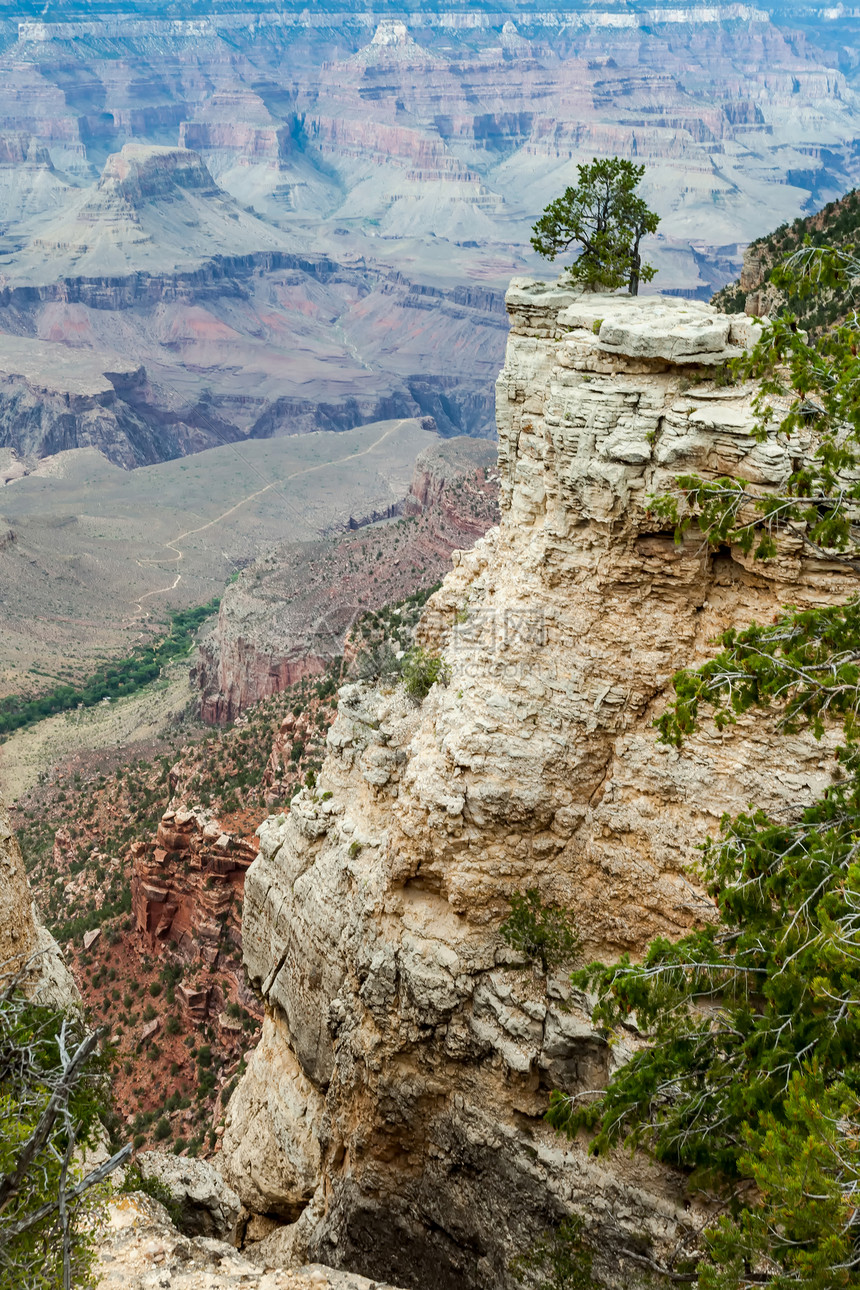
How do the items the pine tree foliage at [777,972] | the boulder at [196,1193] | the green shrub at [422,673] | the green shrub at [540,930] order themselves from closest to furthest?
the pine tree foliage at [777,972]
the green shrub at [540,930]
the boulder at [196,1193]
the green shrub at [422,673]

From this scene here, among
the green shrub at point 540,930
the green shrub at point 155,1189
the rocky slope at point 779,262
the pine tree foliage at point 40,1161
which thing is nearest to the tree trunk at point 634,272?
the green shrub at point 540,930

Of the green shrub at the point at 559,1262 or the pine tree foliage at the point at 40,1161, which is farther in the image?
the green shrub at the point at 559,1262

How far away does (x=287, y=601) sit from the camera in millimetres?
71875

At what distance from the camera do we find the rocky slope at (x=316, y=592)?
65625 mm

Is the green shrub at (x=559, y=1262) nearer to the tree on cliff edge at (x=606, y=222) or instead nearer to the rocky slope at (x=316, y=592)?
the tree on cliff edge at (x=606, y=222)

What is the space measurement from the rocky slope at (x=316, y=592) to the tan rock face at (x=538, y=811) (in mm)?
42934

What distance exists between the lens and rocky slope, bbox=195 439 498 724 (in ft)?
215

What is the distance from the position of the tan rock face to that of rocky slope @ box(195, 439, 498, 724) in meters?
42.9

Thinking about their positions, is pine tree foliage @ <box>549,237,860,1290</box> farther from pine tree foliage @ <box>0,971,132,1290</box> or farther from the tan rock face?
pine tree foliage @ <box>0,971,132,1290</box>

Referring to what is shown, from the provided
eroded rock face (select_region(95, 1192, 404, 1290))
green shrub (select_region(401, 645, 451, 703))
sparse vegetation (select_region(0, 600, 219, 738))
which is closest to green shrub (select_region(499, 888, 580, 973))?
green shrub (select_region(401, 645, 451, 703))

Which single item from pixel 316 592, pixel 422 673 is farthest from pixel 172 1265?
pixel 316 592

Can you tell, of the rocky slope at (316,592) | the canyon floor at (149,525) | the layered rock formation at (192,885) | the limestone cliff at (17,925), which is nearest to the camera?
the limestone cliff at (17,925)

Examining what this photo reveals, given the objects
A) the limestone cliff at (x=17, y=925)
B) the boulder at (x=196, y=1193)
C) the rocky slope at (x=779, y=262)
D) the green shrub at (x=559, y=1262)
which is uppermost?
the rocky slope at (x=779, y=262)

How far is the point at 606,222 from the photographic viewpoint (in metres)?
21.8
